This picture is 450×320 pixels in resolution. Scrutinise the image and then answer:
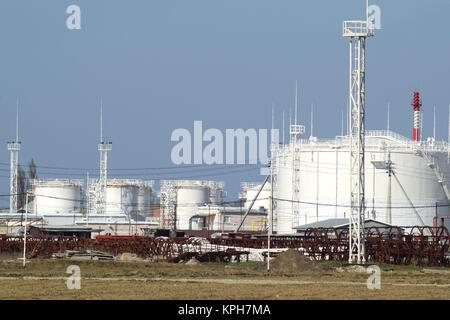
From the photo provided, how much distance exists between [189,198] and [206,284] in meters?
89.8

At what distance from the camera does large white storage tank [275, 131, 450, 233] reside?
69.4 m

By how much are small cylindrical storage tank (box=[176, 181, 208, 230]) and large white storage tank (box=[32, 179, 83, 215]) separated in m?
14.9

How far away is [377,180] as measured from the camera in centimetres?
6956

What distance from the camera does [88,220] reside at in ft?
314

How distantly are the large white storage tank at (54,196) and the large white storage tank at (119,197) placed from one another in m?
4.49

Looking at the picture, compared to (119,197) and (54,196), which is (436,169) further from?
(54,196)

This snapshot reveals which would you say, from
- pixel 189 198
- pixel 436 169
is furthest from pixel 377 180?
pixel 189 198

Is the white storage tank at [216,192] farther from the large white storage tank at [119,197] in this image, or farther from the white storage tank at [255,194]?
the large white storage tank at [119,197]

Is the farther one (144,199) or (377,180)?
(144,199)

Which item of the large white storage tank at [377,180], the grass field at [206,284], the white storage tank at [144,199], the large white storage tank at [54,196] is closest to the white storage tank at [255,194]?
the white storage tank at [144,199]

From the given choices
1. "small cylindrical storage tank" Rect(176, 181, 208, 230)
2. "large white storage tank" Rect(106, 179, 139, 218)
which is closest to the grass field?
"large white storage tank" Rect(106, 179, 139, 218)
